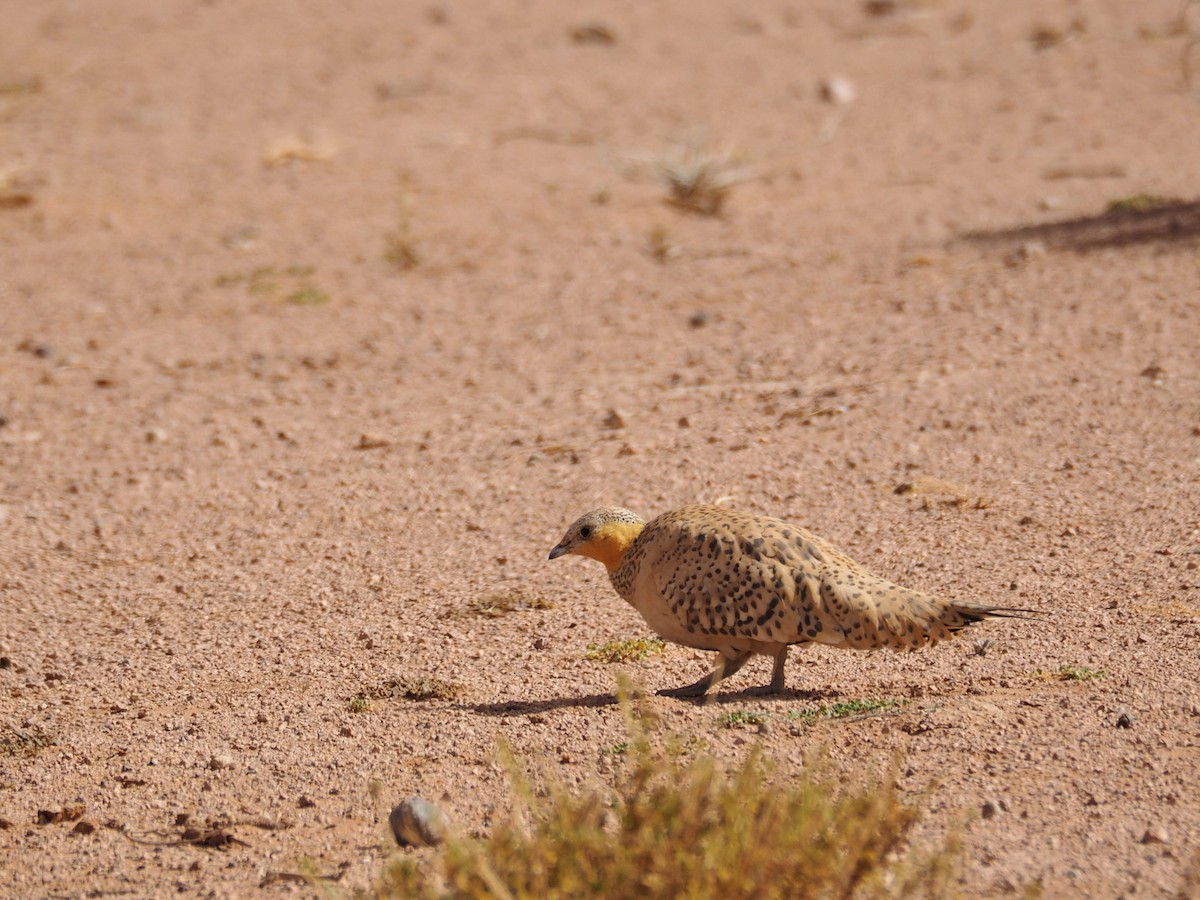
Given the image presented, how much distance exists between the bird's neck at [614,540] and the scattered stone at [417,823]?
4.91 ft

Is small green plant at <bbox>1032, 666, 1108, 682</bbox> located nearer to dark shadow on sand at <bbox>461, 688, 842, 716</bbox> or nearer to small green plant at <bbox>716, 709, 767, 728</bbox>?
dark shadow on sand at <bbox>461, 688, 842, 716</bbox>

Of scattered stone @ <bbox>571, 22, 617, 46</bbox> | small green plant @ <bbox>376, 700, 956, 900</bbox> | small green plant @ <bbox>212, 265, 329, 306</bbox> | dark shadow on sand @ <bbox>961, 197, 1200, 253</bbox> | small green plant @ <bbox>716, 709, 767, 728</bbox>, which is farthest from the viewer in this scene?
scattered stone @ <bbox>571, 22, 617, 46</bbox>

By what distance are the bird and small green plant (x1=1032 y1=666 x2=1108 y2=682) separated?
248 mm

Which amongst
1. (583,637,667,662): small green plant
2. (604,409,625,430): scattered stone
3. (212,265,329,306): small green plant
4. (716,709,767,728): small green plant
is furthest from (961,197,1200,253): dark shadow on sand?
(716,709,767,728): small green plant

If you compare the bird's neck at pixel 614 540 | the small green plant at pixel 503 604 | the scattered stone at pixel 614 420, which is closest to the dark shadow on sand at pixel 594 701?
the bird's neck at pixel 614 540

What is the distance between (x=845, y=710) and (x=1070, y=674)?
2.68 feet

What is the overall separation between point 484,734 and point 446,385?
434 centimetres

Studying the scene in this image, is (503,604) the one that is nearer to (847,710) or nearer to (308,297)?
(847,710)

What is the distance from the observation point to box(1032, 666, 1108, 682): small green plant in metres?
4.83

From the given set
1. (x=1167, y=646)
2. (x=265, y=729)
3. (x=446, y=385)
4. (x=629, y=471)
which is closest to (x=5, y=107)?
(x=446, y=385)

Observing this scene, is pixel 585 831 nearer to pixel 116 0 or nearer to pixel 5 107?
pixel 5 107

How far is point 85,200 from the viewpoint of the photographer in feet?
40.7

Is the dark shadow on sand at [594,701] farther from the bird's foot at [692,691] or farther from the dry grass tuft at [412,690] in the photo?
the dry grass tuft at [412,690]

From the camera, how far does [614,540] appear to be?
5328 mm
